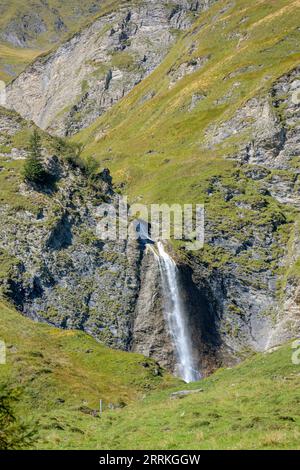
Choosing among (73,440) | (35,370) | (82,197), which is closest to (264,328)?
(82,197)

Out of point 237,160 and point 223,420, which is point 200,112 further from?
point 223,420

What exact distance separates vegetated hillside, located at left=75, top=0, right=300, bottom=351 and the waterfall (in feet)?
15.8

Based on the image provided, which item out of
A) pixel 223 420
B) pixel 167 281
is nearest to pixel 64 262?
Result: pixel 167 281

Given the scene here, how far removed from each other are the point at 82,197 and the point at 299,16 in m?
110

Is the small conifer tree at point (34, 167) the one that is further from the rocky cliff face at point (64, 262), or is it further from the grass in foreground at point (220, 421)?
the grass in foreground at point (220, 421)

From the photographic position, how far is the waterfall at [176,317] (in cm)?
7650

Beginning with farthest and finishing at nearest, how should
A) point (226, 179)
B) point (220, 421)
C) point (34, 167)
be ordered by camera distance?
point (226, 179), point (34, 167), point (220, 421)

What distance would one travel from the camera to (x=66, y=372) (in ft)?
181

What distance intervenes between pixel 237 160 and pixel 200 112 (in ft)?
130

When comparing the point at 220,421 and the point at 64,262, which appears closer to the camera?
the point at 220,421

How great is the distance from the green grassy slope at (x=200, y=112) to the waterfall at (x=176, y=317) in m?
25.4

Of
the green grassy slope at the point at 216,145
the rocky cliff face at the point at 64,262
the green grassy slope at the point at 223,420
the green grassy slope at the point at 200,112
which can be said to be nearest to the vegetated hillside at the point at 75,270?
the rocky cliff face at the point at 64,262
